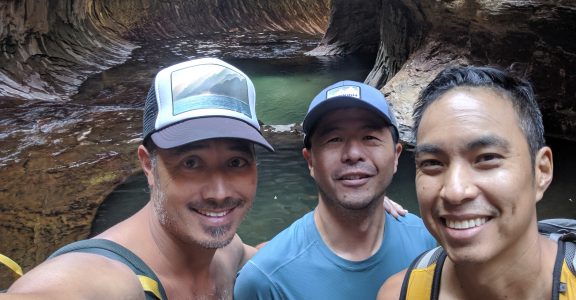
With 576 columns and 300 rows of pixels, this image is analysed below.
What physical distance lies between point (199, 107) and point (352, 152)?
64 centimetres

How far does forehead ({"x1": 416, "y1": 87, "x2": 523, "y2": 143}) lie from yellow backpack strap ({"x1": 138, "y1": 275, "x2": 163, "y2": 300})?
94 centimetres

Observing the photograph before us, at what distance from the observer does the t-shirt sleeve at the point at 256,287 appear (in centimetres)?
201

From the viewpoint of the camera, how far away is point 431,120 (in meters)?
1.57

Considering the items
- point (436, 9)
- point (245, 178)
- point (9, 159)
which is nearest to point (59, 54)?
point (9, 159)

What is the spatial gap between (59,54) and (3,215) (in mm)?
7935

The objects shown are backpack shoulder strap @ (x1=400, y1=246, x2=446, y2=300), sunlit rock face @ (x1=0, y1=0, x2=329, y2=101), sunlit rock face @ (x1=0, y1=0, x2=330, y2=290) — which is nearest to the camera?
backpack shoulder strap @ (x1=400, y1=246, x2=446, y2=300)

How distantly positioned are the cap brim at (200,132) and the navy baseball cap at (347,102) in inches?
15.5

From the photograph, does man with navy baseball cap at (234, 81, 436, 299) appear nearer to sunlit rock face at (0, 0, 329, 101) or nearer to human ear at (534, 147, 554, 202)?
human ear at (534, 147, 554, 202)

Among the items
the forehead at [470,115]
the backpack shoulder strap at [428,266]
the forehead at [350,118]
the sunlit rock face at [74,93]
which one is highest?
the forehead at [470,115]

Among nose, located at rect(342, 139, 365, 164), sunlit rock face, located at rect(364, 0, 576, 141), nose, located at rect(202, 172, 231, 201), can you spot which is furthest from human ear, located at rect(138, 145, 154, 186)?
sunlit rock face, located at rect(364, 0, 576, 141)

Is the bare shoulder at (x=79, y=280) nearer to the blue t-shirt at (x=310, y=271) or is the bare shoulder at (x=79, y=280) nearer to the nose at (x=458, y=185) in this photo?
the blue t-shirt at (x=310, y=271)

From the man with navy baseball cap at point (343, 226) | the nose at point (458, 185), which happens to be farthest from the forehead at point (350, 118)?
the nose at point (458, 185)

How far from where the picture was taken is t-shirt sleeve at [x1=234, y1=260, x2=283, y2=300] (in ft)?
6.61

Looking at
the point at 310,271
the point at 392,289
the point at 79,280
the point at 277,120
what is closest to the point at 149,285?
the point at 79,280
